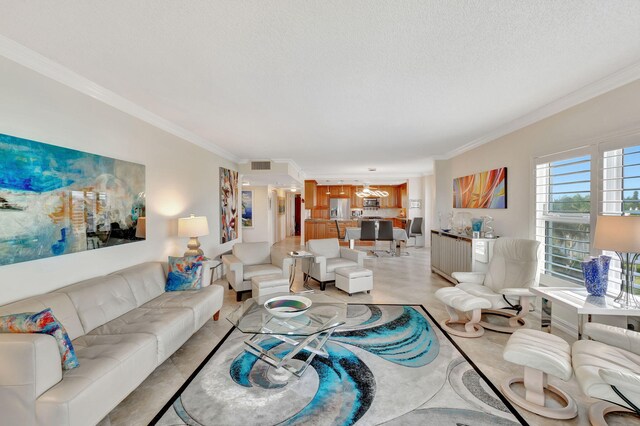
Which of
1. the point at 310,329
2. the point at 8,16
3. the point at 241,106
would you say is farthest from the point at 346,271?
the point at 8,16

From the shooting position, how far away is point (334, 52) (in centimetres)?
208

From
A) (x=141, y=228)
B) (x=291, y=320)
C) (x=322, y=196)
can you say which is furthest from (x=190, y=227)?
(x=322, y=196)

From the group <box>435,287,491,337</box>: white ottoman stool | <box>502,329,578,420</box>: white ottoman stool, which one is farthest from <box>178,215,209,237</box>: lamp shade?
<box>502,329,578,420</box>: white ottoman stool

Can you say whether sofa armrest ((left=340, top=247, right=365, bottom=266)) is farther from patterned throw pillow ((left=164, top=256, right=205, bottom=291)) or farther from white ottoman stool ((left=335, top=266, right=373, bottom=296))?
patterned throw pillow ((left=164, top=256, right=205, bottom=291))

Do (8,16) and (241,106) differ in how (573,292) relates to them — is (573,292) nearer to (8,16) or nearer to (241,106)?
(241,106)

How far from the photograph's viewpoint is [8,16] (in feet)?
5.65

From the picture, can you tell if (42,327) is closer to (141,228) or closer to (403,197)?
(141,228)

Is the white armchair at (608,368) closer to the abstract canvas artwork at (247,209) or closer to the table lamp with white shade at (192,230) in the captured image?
the table lamp with white shade at (192,230)

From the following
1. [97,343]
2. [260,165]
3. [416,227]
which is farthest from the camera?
[416,227]

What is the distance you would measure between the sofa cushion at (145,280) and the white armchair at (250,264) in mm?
1097

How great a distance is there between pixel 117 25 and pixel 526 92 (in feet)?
11.8

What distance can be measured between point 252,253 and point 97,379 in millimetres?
3148

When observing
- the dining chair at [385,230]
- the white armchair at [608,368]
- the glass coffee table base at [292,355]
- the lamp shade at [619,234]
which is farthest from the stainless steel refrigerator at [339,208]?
the white armchair at [608,368]

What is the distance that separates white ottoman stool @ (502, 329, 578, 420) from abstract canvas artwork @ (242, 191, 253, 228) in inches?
327
